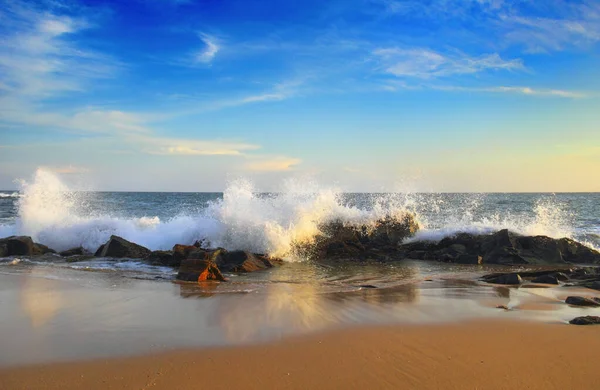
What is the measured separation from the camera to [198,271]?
9148 mm

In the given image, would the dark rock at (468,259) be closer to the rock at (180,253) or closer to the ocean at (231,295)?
the ocean at (231,295)

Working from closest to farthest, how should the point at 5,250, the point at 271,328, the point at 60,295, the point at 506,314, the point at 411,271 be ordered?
the point at 271,328 < the point at 506,314 < the point at 60,295 < the point at 411,271 < the point at 5,250

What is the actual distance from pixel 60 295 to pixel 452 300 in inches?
252

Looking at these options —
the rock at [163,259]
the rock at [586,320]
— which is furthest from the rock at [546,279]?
the rock at [163,259]

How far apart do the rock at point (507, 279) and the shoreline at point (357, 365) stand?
3758 millimetres

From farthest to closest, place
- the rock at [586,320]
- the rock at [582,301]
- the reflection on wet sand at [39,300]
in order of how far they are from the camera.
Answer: the rock at [582,301]
the reflection on wet sand at [39,300]
the rock at [586,320]

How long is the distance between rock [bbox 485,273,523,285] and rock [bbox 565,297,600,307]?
1794 mm

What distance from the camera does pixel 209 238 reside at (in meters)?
14.4

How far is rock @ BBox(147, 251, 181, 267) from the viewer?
1160 centimetres

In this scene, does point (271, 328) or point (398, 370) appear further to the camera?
point (271, 328)

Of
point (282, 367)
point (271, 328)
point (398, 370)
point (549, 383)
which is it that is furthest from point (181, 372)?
point (549, 383)

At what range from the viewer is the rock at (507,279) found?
8992mm

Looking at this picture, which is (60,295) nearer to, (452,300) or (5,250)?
(452,300)

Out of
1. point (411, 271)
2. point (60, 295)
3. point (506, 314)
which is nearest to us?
point (506, 314)
